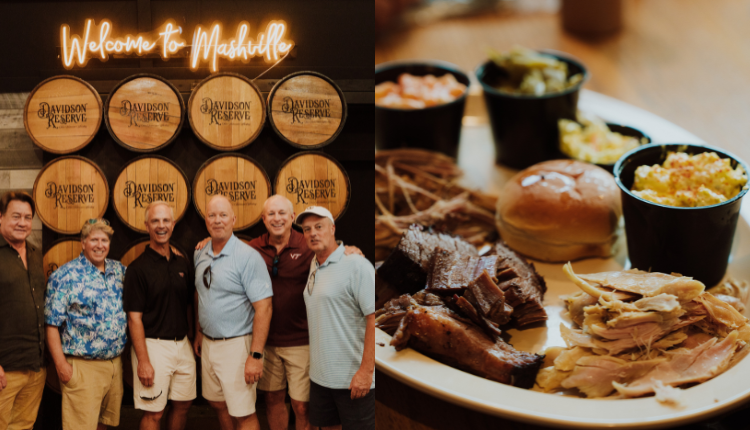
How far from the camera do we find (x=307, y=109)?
5.27 feet

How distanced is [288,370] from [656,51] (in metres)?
4.02

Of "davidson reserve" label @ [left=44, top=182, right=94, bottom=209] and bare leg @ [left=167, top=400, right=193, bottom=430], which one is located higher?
"davidson reserve" label @ [left=44, top=182, right=94, bottom=209]

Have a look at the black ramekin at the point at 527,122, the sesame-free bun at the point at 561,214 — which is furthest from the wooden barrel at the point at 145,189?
the black ramekin at the point at 527,122

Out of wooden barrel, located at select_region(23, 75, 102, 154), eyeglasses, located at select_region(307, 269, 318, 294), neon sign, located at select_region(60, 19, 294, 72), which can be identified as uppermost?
neon sign, located at select_region(60, 19, 294, 72)

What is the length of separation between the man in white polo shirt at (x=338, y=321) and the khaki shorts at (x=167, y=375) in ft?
1.11

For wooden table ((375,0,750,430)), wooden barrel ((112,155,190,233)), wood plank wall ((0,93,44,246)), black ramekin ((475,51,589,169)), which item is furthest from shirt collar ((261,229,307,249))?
wooden table ((375,0,750,430))

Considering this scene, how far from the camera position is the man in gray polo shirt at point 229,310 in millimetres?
1545

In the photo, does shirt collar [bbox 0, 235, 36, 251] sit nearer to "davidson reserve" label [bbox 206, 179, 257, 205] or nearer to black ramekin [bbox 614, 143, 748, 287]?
"davidson reserve" label [bbox 206, 179, 257, 205]

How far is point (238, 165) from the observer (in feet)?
5.27

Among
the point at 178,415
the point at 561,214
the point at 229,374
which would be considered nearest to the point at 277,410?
the point at 229,374

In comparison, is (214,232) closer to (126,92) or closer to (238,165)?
(238,165)

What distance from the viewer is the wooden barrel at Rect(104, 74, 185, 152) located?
1.59 metres

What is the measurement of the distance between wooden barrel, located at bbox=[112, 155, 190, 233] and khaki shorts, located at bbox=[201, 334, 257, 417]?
1.22 ft

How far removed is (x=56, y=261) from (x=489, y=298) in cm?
123
